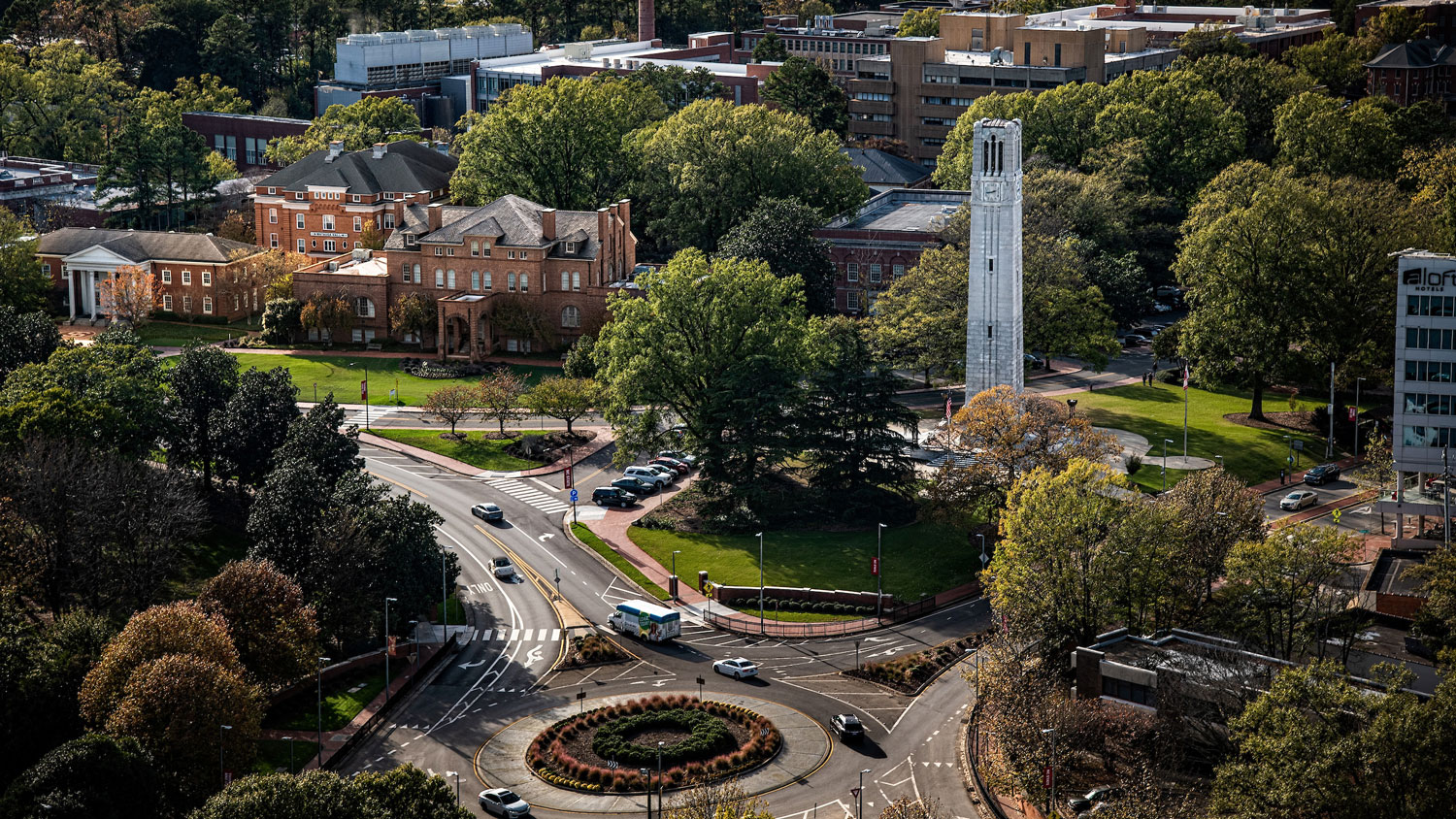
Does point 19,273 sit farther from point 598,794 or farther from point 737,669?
point 598,794

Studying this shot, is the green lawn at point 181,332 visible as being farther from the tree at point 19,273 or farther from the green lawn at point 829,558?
the green lawn at point 829,558

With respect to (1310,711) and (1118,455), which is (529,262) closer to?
(1118,455)

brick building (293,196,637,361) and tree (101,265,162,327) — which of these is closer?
brick building (293,196,637,361)

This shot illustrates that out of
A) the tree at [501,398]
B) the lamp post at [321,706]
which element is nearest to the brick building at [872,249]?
the tree at [501,398]

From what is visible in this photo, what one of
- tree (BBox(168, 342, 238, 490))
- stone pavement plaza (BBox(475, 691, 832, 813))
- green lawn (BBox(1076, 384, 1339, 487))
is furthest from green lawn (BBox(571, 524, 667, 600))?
green lawn (BBox(1076, 384, 1339, 487))

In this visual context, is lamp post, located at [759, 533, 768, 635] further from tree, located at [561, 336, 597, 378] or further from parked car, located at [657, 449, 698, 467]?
tree, located at [561, 336, 597, 378]

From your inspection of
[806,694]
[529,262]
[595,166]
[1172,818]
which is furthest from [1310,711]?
[595,166]
